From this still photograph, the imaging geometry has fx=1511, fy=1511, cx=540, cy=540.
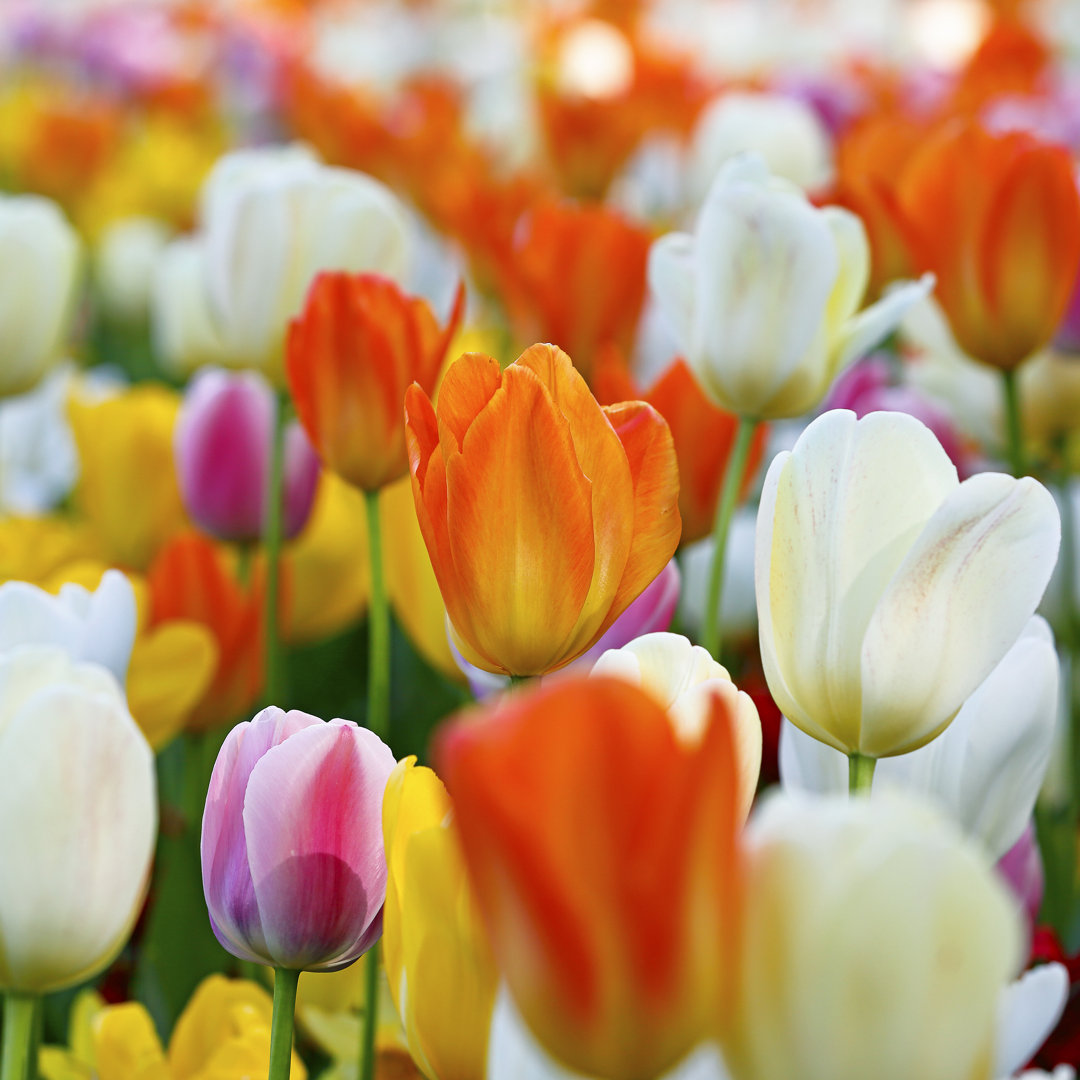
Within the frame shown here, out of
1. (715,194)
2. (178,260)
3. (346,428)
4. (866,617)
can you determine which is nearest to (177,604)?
(346,428)

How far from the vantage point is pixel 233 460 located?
33.5 inches

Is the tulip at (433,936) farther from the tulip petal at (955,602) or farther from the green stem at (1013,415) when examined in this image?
the green stem at (1013,415)

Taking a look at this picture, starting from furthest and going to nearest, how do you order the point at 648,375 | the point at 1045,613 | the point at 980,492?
the point at 648,375, the point at 1045,613, the point at 980,492

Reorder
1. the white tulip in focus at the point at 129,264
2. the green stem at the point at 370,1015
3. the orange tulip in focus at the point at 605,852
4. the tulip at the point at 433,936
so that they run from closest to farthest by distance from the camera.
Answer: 1. the orange tulip in focus at the point at 605,852
2. the tulip at the point at 433,936
3. the green stem at the point at 370,1015
4. the white tulip in focus at the point at 129,264

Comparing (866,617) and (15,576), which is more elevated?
(866,617)

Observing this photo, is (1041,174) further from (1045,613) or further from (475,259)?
(475,259)

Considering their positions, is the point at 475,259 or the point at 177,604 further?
the point at 475,259

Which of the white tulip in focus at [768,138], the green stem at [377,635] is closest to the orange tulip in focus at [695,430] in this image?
the green stem at [377,635]

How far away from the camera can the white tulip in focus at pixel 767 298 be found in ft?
1.86

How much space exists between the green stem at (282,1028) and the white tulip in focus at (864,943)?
6.8 inches

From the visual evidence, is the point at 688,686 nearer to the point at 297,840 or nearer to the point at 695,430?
the point at 297,840

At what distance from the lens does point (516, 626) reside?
400 mm

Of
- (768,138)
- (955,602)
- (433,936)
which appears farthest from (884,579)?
(768,138)

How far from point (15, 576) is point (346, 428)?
23cm
